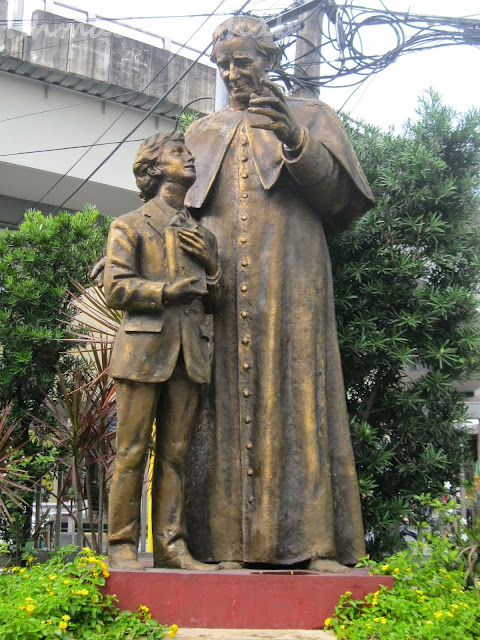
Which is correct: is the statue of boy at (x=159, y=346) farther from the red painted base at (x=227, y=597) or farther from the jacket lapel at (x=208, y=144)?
the jacket lapel at (x=208, y=144)

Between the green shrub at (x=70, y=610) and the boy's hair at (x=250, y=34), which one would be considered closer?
the green shrub at (x=70, y=610)

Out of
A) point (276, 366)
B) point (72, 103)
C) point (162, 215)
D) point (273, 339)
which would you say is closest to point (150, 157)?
point (162, 215)

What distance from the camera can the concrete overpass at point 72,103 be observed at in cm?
1412

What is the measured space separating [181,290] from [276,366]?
0.73 meters

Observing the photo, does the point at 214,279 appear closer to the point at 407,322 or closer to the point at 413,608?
the point at 413,608

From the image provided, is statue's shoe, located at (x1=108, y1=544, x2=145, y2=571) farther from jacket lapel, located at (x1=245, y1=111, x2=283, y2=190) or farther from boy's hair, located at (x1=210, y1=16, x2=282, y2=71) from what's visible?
boy's hair, located at (x1=210, y1=16, x2=282, y2=71)

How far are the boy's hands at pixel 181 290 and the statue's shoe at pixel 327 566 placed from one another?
1.44 m

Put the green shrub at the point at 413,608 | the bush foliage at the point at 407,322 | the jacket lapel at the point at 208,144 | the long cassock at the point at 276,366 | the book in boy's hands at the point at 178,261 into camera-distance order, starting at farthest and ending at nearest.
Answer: the bush foliage at the point at 407,322, the jacket lapel at the point at 208,144, the long cassock at the point at 276,366, the book in boy's hands at the point at 178,261, the green shrub at the point at 413,608

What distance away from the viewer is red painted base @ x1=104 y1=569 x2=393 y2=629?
14.4 ft

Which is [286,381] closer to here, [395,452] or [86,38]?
[395,452]

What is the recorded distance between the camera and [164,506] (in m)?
4.80

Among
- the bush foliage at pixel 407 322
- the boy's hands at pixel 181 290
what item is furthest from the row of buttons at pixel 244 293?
the bush foliage at pixel 407 322

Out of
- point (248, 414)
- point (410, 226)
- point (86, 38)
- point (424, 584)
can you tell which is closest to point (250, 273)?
point (248, 414)

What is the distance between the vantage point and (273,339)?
16.8 ft
